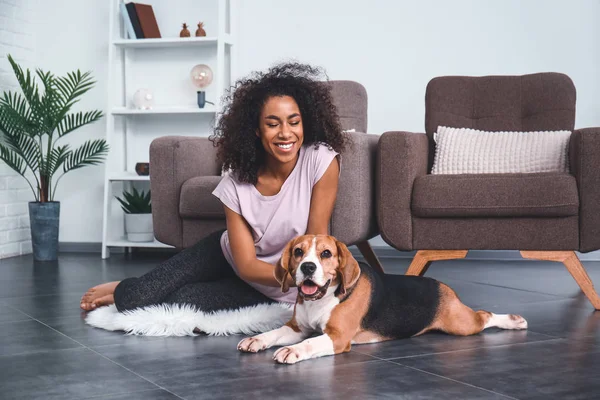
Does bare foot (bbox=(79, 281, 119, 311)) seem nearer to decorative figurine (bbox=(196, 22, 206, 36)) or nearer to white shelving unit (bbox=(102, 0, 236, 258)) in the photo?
white shelving unit (bbox=(102, 0, 236, 258))

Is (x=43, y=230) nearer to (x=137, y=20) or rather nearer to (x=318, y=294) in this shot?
(x=137, y=20)

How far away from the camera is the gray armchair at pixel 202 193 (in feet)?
10.4

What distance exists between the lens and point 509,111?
3.86m

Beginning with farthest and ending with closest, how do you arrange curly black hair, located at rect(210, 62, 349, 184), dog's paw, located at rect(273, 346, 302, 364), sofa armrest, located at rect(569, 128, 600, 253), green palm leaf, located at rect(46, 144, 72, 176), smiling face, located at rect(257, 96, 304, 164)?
green palm leaf, located at rect(46, 144, 72, 176) < sofa armrest, located at rect(569, 128, 600, 253) < curly black hair, located at rect(210, 62, 349, 184) < smiling face, located at rect(257, 96, 304, 164) < dog's paw, located at rect(273, 346, 302, 364)

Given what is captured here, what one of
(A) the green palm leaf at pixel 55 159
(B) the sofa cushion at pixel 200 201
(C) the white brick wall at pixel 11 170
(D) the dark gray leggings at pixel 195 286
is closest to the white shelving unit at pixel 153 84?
(A) the green palm leaf at pixel 55 159

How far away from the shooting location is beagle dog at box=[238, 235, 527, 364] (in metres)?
2.08

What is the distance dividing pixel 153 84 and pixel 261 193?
295 centimetres

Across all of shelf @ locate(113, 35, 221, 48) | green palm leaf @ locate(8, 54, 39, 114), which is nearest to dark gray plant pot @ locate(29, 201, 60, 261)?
green palm leaf @ locate(8, 54, 39, 114)

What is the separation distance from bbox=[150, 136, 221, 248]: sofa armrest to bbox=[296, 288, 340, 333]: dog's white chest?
1411mm

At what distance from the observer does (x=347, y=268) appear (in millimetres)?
2146

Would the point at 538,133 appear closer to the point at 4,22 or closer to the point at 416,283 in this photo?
the point at 416,283

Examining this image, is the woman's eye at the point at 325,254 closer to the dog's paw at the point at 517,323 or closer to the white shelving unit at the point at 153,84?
the dog's paw at the point at 517,323

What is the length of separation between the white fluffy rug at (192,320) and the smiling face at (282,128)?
0.51m

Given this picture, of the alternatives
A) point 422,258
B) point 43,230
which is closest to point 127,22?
point 43,230
